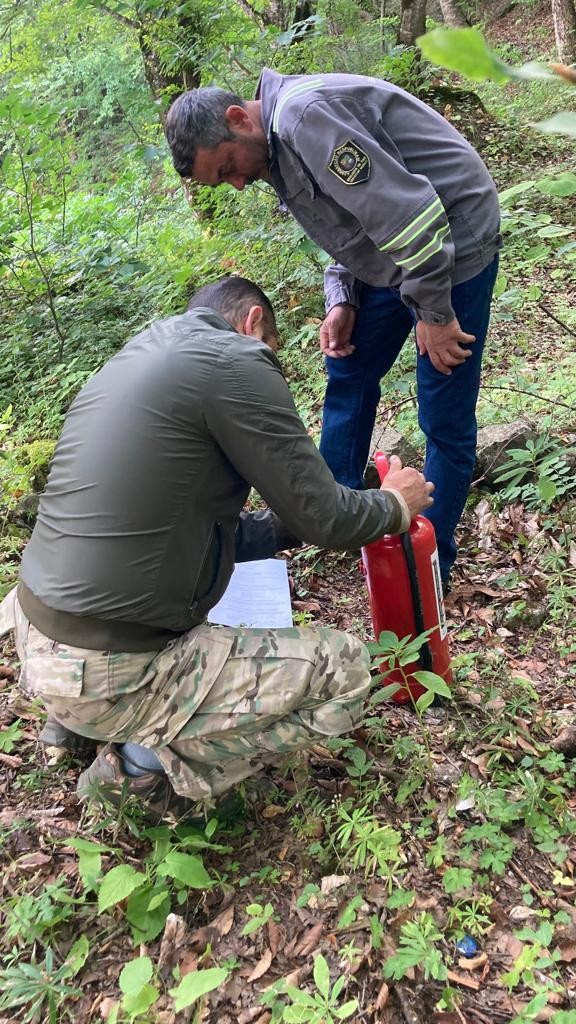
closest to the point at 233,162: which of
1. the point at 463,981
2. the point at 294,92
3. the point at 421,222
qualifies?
the point at 294,92

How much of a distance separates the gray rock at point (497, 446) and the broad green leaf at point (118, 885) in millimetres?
2339

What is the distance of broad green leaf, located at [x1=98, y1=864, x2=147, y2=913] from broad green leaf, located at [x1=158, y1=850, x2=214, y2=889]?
0.07m

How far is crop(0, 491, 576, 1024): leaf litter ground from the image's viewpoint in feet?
5.48

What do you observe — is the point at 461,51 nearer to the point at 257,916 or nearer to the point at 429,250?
the point at 429,250

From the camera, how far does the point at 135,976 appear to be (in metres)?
1.57

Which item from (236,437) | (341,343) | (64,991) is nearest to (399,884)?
(64,991)

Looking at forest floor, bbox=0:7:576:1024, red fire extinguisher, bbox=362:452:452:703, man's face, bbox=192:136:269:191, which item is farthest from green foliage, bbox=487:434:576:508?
man's face, bbox=192:136:269:191

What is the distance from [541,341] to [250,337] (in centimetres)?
329

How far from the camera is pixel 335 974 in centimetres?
169

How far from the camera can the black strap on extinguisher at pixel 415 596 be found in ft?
7.18

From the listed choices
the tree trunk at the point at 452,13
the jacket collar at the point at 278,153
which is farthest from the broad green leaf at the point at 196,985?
the tree trunk at the point at 452,13

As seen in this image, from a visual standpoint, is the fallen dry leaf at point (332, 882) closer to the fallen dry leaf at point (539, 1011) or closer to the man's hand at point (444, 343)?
the fallen dry leaf at point (539, 1011)

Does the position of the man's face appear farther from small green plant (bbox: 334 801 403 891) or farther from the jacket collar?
small green plant (bbox: 334 801 403 891)

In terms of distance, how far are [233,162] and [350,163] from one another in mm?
430
